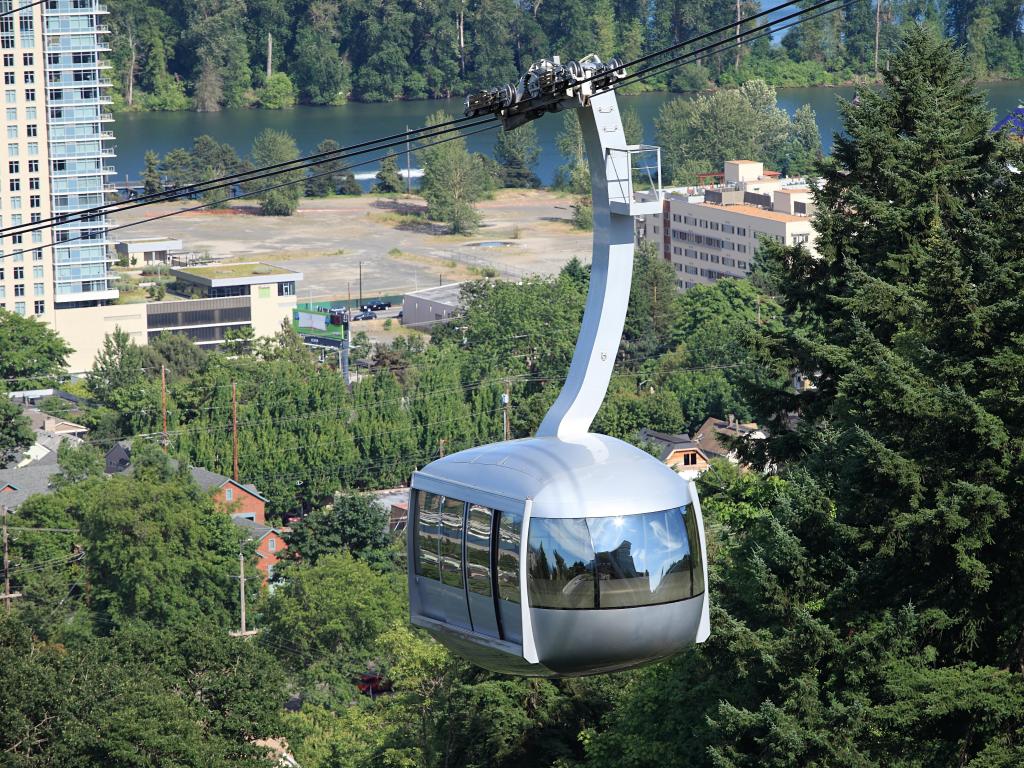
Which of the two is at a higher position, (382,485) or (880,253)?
(880,253)

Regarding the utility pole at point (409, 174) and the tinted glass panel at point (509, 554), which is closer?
the tinted glass panel at point (509, 554)

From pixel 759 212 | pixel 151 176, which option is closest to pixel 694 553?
pixel 759 212

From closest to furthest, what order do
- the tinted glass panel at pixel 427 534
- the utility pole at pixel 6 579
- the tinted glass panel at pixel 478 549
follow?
1. the tinted glass panel at pixel 478 549
2. the tinted glass panel at pixel 427 534
3. the utility pole at pixel 6 579

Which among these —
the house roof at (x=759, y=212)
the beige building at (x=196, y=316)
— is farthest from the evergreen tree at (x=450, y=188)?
the beige building at (x=196, y=316)

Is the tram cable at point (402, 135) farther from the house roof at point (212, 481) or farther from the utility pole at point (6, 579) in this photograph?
the house roof at point (212, 481)

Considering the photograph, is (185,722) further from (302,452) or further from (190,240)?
(190,240)

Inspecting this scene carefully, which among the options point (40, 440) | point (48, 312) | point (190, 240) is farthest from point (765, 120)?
point (40, 440)
